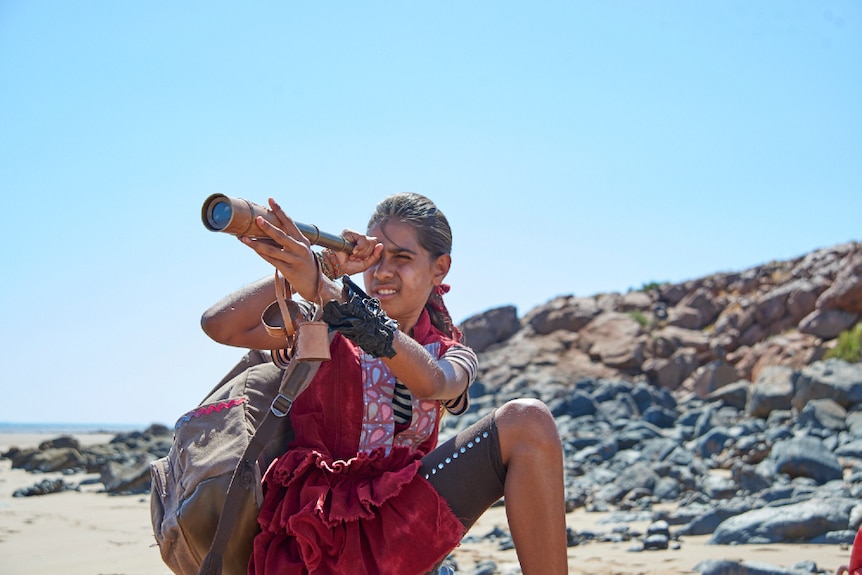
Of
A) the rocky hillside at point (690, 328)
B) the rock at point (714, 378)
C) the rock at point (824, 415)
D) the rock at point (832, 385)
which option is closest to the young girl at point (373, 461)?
the rock at point (824, 415)

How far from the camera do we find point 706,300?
1038 inches

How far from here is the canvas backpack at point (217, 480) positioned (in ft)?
8.03

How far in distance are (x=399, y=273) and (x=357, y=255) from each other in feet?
0.80

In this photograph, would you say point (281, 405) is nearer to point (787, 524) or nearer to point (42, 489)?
point (787, 524)

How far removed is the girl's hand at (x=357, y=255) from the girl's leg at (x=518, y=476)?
0.66 m

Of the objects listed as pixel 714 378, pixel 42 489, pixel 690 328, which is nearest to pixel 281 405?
pixel 42 489

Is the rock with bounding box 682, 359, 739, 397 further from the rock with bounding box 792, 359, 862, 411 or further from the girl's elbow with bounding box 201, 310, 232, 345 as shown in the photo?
the girl's elbow with bounding box 201, 310, 232, 345

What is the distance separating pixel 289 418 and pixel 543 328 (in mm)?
23778

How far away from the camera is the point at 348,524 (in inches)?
96.3

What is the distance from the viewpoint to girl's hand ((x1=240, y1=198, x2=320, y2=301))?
2336 millimetres

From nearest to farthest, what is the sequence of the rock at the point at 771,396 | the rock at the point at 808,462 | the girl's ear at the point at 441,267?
the girl's ear at the point at 441,267 → the rock at the point at 808,462 → the rock at the point at 771,396

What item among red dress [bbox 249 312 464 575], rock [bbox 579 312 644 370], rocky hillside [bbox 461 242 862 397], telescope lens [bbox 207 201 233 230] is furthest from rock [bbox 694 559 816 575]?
rock [bbox 579 312 644 370]

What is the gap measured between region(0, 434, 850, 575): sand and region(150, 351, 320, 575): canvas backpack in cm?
112

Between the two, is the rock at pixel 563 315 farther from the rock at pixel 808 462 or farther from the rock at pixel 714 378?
the rock at pixel 808 462
